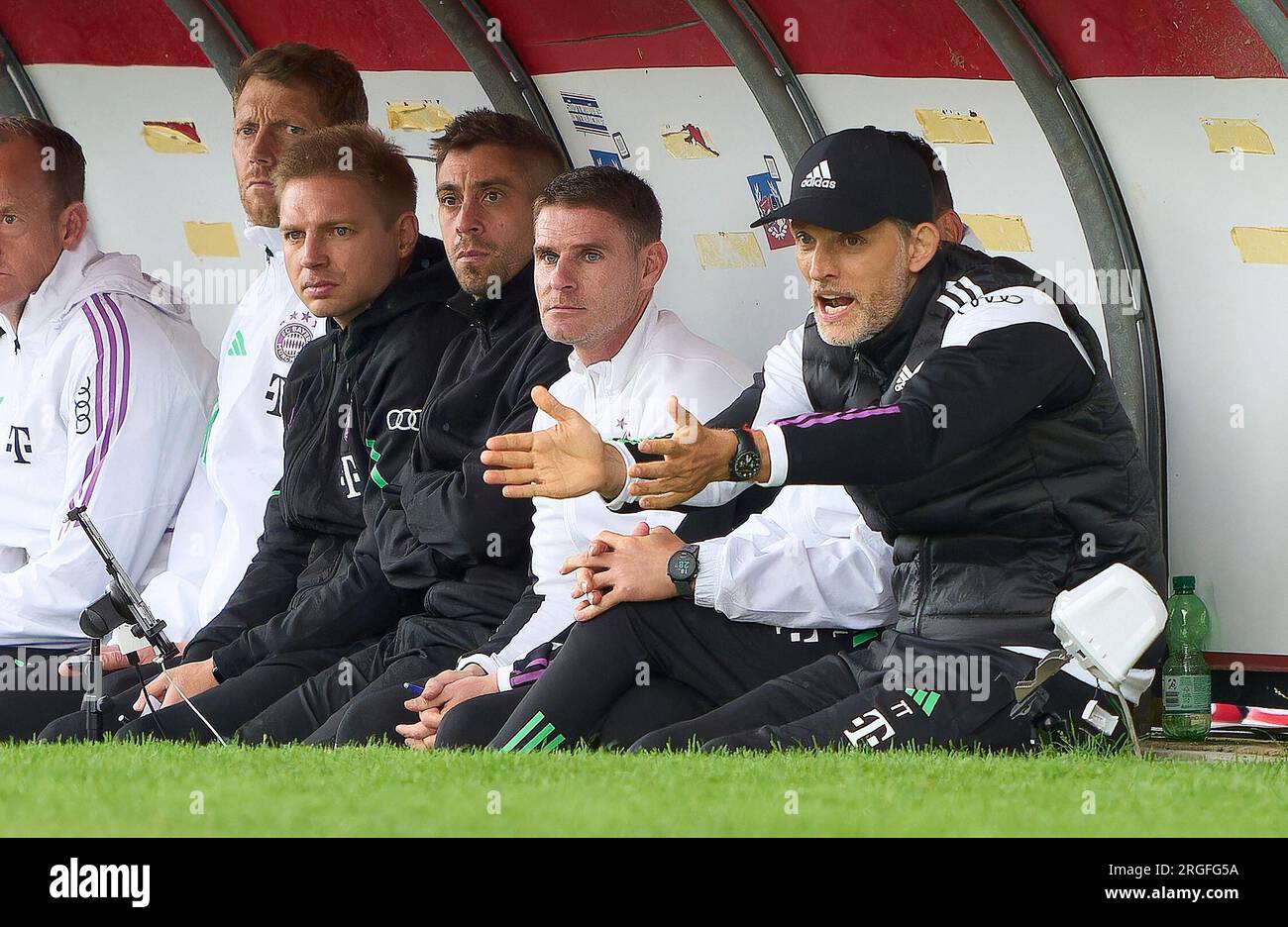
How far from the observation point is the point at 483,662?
4715 mm

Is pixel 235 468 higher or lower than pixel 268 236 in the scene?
lower

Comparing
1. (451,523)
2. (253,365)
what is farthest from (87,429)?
(451,523)

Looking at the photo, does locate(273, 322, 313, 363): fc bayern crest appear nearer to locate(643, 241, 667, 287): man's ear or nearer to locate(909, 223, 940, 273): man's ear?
locate(643, 241, 667, 287): man's ear

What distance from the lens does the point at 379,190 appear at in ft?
18.8

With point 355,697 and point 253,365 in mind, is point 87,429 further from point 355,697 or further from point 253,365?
point 355,697

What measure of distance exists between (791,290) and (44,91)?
3771mm

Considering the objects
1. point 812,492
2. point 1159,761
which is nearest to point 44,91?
point 812,492

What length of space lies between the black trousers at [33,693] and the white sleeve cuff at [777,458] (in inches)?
121

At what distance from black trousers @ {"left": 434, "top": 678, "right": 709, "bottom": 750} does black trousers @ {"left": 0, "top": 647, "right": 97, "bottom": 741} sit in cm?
187

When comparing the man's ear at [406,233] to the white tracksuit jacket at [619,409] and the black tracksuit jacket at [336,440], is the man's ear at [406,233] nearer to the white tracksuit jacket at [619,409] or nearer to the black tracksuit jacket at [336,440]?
the black tracksuit jacket at [336,440]

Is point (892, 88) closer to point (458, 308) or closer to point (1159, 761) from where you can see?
point (458, 308)

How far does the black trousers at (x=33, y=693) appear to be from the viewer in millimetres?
5668

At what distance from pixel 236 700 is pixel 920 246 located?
2.40 metres

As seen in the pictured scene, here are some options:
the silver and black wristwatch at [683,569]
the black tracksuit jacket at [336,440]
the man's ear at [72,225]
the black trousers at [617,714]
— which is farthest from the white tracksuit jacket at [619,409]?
the man's ear at [72,225]
